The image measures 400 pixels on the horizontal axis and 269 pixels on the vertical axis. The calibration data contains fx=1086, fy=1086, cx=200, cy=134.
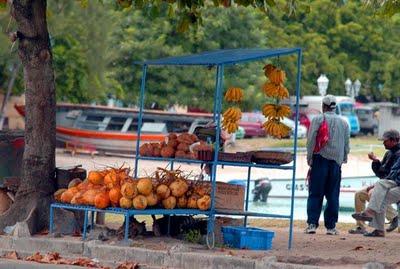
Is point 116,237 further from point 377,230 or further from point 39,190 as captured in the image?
point 377,230

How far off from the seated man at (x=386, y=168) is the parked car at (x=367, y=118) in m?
49.4

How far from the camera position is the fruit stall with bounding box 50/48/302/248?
42.5ft

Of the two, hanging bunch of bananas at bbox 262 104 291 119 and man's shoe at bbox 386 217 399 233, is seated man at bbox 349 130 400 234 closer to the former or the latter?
man's shoe at bbox 386 217 399 233

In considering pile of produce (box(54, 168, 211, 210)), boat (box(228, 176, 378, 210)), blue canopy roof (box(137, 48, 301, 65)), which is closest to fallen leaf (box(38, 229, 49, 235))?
pile of produce (box(54, 168, 211, 210))

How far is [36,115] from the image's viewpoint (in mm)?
14398

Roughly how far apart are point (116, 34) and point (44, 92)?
31362 millimetres

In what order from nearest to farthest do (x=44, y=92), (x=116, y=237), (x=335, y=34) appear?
(x=116, y=237)
(x=44, y=92)
(x=335, y=34)

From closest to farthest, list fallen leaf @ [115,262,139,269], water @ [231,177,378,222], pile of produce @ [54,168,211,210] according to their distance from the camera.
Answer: fallen leaf @ [115,262,139,269]
pile of produce @ [54,168,211,210]
water @ [231,177,378,222]

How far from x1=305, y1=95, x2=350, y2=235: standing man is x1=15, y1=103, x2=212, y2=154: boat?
90.9 ft

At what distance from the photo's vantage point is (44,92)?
1438cm

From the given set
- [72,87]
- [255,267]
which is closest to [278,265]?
[255,267]

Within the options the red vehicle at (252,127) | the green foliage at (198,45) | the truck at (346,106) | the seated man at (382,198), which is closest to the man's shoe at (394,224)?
the seated man at (382,198)

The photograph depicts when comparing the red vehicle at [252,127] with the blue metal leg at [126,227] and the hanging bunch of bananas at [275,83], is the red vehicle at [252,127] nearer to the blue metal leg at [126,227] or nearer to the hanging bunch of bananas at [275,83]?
the hanging bunch of bananas at [275,83]

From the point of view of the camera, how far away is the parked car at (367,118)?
216 feet
